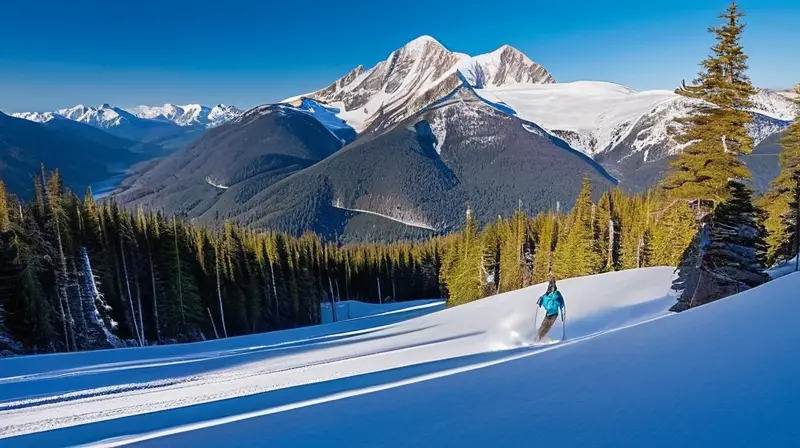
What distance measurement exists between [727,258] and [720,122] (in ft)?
20.1

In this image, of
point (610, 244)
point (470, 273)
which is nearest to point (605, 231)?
point (610, 244)

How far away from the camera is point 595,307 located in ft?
67.2

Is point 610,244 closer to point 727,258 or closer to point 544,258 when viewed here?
point 544,258

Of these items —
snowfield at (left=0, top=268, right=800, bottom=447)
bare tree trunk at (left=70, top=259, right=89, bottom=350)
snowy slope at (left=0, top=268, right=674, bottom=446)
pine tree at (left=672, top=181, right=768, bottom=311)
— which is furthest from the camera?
bare tree trunk at (left=70, top=259, right=89, bottom=350)

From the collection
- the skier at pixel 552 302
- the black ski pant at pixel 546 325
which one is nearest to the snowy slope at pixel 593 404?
the skier at pixel 552 302

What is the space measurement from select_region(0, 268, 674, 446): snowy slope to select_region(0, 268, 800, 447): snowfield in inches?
3.6

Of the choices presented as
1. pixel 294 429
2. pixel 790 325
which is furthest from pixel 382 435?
pixel 790 325

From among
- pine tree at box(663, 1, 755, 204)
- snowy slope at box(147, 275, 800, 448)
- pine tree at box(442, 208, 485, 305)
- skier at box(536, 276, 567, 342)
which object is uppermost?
pine tree at box(663, 1, 755, 204)

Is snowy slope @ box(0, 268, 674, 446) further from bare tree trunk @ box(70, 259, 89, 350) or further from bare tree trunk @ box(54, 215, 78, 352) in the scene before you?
bare tree trunk @ box(70, 259, 89, 350)

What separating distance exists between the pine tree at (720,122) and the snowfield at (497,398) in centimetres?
885

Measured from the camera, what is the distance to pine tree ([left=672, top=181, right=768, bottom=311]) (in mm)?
16656

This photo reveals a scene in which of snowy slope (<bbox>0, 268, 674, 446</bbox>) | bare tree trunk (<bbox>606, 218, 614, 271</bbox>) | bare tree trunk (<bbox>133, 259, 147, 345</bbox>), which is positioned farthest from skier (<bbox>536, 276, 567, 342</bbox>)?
bare tree trunk (<bbox>606, 218, 614, 271</bbox>)

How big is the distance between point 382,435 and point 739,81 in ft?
72.2

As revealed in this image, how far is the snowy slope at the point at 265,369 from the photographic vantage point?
8539mm
